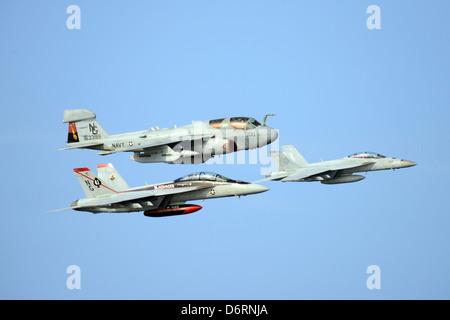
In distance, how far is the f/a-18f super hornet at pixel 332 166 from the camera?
62406mm

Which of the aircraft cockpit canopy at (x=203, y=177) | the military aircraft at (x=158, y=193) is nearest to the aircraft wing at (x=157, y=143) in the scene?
the military aircraft at (x=158, y=193)

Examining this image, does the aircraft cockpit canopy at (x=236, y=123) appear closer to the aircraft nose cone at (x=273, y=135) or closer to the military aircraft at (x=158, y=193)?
the aircraft nose cone at (x=273, y=135)

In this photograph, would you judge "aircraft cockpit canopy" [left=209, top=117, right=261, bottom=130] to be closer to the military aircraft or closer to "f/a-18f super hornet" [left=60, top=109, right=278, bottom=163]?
"f/a-18f super hornet" [left=60, top=109, right=278, bottom=163]

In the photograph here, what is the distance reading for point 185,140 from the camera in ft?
182

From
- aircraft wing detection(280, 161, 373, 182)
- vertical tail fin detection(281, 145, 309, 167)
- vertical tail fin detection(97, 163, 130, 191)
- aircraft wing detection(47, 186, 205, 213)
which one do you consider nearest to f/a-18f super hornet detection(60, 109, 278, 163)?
vertical tail fin detection(97, 163, 130, 191)

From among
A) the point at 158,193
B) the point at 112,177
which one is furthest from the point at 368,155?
the point at 112,177

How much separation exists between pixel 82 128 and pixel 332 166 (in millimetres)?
17963

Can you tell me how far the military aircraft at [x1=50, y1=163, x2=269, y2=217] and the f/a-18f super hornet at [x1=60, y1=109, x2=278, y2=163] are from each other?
13.2 ft

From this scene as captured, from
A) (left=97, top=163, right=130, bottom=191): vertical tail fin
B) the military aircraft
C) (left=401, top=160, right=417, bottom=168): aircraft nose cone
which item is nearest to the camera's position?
the military aircraft

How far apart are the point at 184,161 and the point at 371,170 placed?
15.5 m

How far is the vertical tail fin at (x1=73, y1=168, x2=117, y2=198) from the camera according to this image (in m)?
52.2

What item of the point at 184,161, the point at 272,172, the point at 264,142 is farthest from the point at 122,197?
the point at 272,172

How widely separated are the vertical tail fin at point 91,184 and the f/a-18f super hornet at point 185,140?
3.77m

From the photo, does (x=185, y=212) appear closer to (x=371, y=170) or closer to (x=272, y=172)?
(x=272, y=172)
